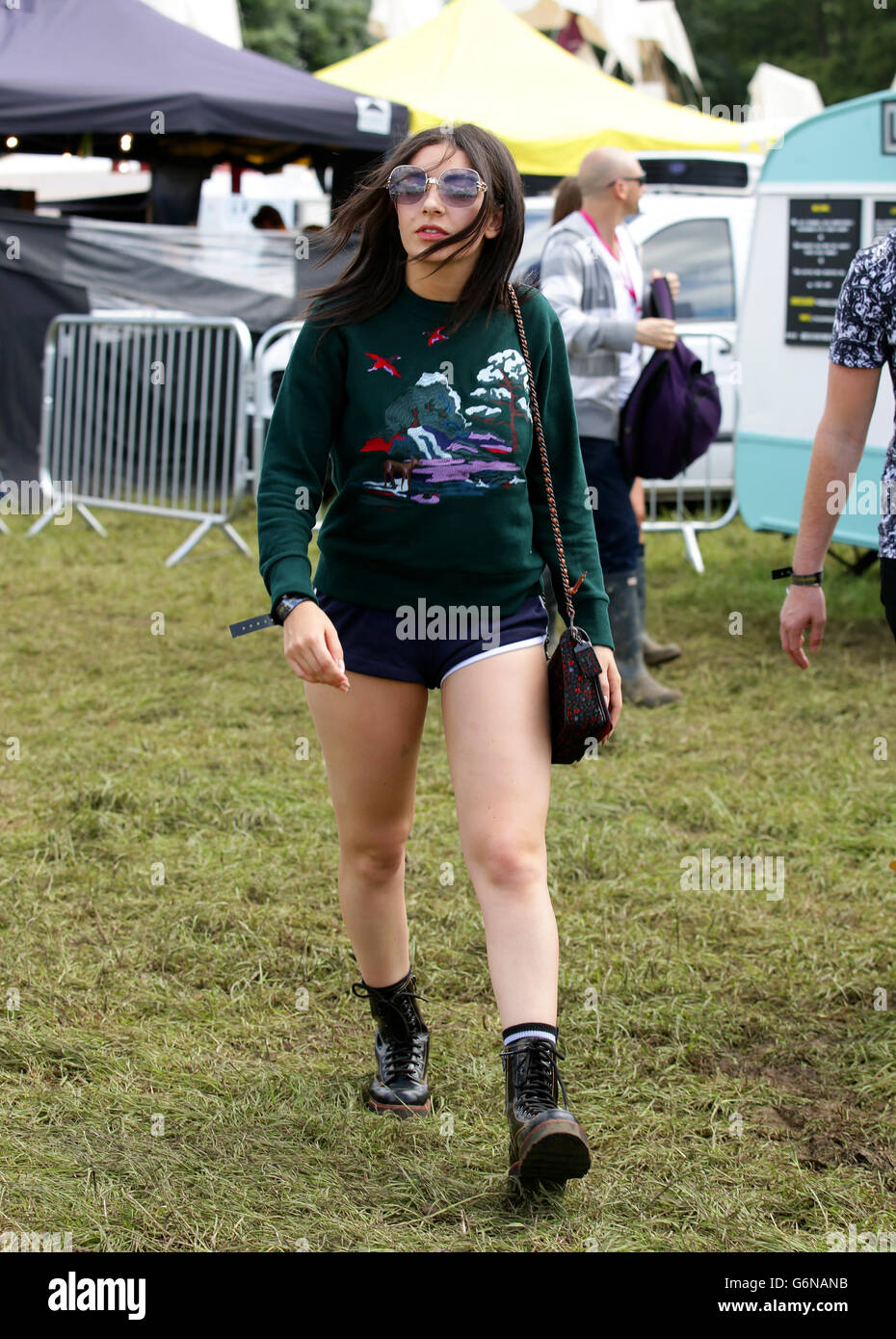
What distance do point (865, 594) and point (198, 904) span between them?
512 centimetres

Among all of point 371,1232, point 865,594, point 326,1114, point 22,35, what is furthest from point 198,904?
point 22,35

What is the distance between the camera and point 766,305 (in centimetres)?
730

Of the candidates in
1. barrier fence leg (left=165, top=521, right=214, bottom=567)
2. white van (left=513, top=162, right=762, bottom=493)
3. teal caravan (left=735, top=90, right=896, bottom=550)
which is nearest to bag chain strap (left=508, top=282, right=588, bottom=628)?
teal caravan (left=735, top=90, right=896, bottom=550)

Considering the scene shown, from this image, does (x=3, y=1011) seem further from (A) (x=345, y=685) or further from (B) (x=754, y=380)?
(B) (x=754, y=380)

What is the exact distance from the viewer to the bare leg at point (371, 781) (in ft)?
8.73

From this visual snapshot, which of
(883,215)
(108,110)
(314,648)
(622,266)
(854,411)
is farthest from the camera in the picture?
(108,110)

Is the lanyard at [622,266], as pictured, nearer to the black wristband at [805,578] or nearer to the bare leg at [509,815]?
the black wristband at [805,578]

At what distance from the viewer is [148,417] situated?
9.93 metres

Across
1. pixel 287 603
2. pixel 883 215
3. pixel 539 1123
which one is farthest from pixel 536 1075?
pixel 883 215

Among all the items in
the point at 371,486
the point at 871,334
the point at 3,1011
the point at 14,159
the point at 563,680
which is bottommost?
the point at 3,1011

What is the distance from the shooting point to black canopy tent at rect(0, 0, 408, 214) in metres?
11.1

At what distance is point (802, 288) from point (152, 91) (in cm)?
643

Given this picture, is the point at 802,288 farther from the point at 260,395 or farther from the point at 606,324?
the point at 260,395

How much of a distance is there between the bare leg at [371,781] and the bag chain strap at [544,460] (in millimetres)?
322
